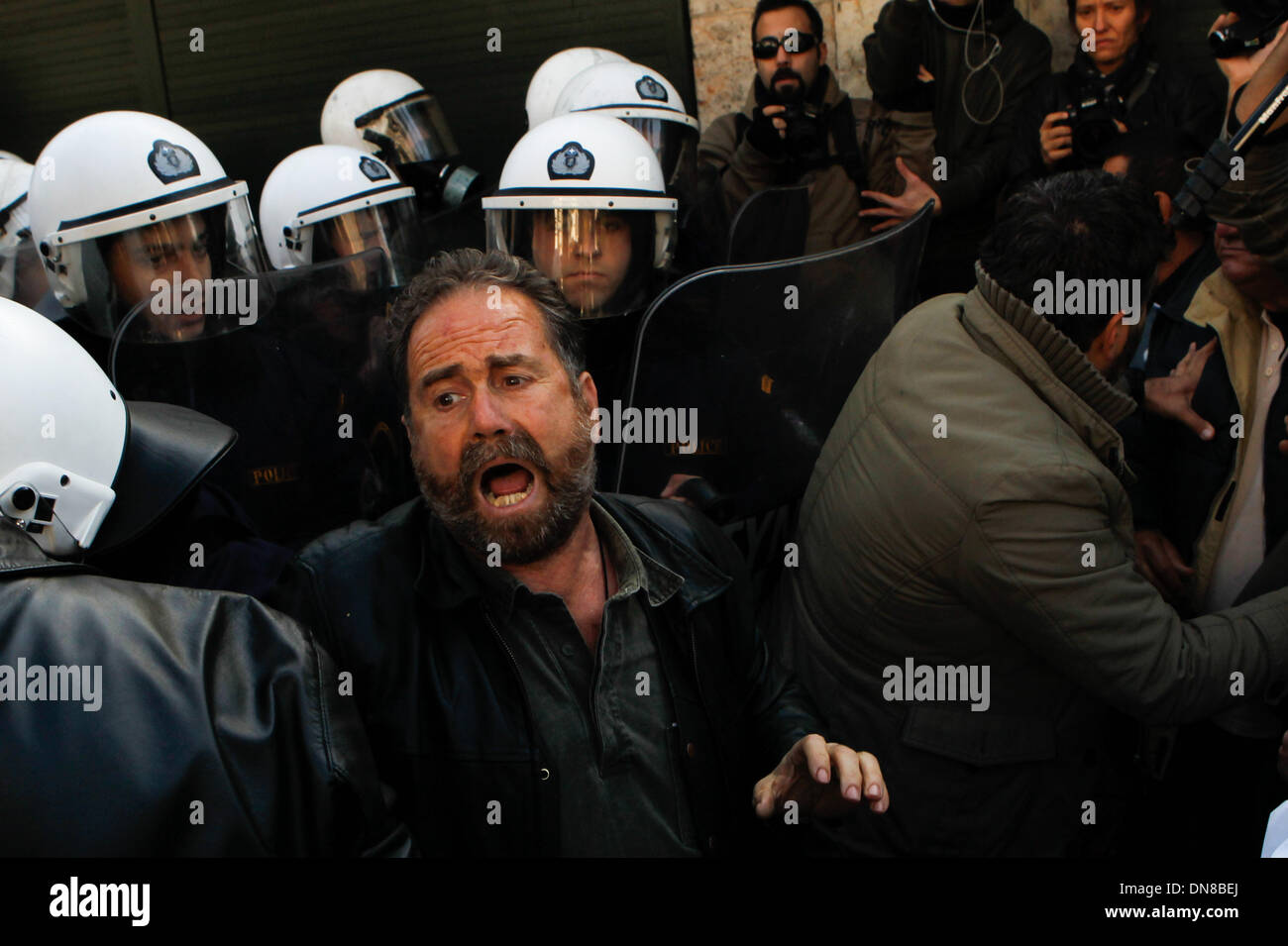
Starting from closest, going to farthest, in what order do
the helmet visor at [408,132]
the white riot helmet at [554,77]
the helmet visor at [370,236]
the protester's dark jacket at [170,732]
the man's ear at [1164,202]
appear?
the protester's dark jacket at [170,732] < the man's ear at [1164,202] < the helmet visor at [370,236] < the white riot helmet at [554,77] < the helmet visor at [408,132]

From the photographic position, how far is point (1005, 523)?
2.08m

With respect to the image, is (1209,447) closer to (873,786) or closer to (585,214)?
(873,786)

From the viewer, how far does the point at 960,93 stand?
4.55 meters

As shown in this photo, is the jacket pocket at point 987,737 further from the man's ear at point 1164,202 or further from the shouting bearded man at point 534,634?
the man's ear at point 1164,202

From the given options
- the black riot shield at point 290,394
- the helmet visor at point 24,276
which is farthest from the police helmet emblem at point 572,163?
the helmet visor at point 24,276

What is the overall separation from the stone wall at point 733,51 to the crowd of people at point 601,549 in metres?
2.16

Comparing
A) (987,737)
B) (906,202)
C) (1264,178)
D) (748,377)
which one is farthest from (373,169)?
(987,737)

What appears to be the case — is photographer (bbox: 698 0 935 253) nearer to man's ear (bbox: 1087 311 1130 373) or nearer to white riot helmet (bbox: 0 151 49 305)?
man's ear (bbox: 1087 311 1130 373)

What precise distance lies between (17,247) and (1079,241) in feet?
13.7

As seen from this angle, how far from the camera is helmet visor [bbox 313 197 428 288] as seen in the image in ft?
13.8

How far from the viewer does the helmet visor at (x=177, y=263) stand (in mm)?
3146

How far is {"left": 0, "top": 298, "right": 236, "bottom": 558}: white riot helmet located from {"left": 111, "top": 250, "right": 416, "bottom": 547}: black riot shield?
76 centimetres

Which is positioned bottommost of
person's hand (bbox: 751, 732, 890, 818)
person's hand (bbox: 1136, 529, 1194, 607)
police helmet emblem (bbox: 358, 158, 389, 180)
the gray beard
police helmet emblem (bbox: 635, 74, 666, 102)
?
person's hand (bbox: 1136, 529, 1194, 607)

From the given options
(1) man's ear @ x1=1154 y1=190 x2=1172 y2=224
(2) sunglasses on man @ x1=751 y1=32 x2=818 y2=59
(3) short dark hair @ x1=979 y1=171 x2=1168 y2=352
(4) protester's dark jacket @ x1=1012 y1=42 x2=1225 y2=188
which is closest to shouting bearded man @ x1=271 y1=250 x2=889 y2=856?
(3) short dark hair @ x1=979 y1=171 x2=1168 y2=352
